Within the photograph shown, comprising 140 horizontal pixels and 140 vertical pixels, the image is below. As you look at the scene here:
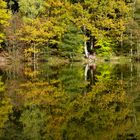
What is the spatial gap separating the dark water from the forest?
24.6 meters

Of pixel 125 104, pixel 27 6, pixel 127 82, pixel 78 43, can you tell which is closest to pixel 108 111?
pixel 125 104

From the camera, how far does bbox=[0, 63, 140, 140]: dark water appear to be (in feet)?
42.9

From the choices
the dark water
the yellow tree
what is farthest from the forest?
the dark water

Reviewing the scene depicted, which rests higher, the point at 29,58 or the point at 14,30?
the point at 14,30

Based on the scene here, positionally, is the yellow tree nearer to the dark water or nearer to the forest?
the forest

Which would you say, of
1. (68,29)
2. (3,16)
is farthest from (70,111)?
(68,29)

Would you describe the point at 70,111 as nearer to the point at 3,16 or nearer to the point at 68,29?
the point at 3,16

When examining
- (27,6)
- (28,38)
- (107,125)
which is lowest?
(107,125)

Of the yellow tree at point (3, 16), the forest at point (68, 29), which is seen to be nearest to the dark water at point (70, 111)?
the yellow tree at point (3, 16)

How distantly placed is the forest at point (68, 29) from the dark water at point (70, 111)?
80.9 feet

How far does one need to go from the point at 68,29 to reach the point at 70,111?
34.5 m

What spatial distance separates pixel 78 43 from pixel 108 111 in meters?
34.0

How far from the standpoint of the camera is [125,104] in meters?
18.3

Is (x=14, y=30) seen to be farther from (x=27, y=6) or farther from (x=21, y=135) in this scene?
(x=21, y=135)
